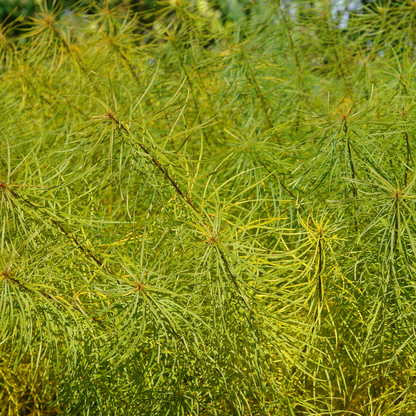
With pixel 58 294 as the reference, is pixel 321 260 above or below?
below

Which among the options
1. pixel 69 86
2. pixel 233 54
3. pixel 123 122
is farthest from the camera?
pixel 69 86

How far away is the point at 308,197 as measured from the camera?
1.97 ft

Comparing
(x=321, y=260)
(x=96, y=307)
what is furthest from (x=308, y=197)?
(x=96, y=307)

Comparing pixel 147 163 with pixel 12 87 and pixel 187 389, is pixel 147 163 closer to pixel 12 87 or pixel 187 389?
pixel 187 389

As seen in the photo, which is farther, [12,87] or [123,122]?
[12,87]

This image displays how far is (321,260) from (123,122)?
10.9 inches

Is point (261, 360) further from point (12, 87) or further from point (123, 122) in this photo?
point (12, 87)

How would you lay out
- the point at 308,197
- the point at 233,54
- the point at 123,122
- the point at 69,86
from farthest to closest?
the point at 69,86, the point at 233,54, the point at 308,197, the point at 123,122

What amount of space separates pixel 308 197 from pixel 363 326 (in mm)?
171

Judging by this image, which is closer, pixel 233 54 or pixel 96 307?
pixel 96 307

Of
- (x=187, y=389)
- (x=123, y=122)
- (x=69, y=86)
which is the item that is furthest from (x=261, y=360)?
(x=69, y=86)

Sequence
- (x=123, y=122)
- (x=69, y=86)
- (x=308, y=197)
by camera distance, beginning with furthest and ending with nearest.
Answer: (x=69, y=86)
(x=308, y=197)
(x=123, y=122)

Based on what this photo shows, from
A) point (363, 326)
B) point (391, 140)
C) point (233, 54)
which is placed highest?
point (233, 54)

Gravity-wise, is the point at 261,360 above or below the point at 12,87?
below
